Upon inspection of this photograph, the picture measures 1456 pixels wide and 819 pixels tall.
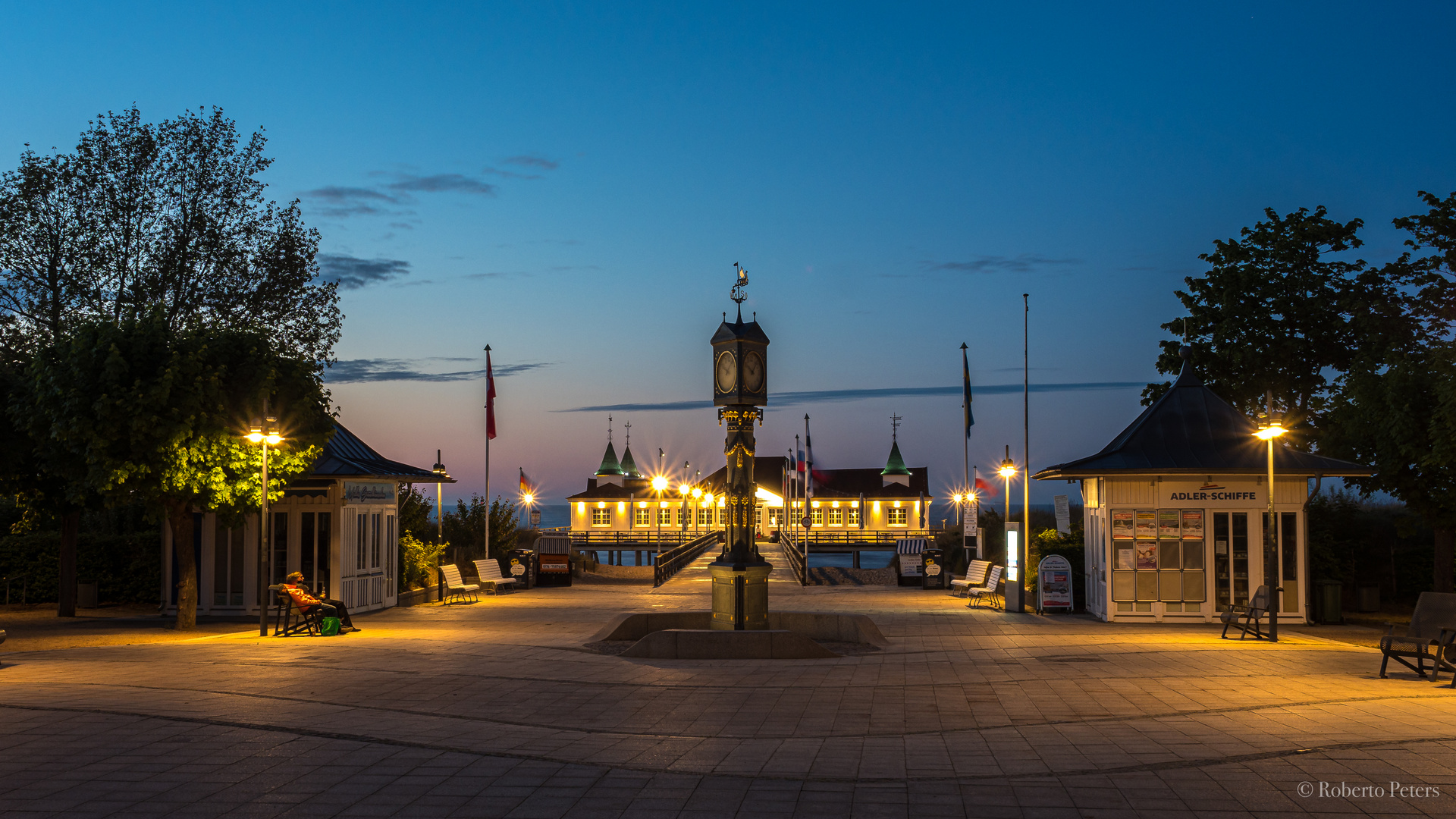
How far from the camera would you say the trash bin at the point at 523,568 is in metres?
32.3

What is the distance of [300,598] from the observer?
18.0 m

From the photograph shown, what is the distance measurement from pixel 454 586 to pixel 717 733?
17.7 meters

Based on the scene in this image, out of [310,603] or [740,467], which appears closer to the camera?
[740,467]

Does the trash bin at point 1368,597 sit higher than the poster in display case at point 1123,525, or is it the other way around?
the poster in display case at point 1123,525

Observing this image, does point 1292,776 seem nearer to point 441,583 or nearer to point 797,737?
point 797,737

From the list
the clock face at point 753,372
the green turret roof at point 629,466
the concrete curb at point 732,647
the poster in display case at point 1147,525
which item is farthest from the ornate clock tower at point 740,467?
the green turret roof at point 629,466

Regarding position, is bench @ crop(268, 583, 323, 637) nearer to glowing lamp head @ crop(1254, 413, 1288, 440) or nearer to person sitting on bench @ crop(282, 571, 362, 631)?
person sitting on bench @ crop(282, 571, 362, 631)

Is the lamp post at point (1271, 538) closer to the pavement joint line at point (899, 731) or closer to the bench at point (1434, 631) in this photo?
the bench at point (1434, 631)

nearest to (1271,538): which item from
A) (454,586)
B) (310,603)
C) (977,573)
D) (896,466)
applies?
(977,573)

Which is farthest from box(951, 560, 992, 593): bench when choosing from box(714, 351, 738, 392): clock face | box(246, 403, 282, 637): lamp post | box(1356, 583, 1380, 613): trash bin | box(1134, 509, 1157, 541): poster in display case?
box(246, 403, 282, 637): lamp post

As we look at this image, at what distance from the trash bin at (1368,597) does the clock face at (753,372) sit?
15.5 metres

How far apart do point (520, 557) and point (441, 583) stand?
7093 millimetres

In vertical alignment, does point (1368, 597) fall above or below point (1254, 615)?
below

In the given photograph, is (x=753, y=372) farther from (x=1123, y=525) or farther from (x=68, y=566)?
(x=68, y=566)
